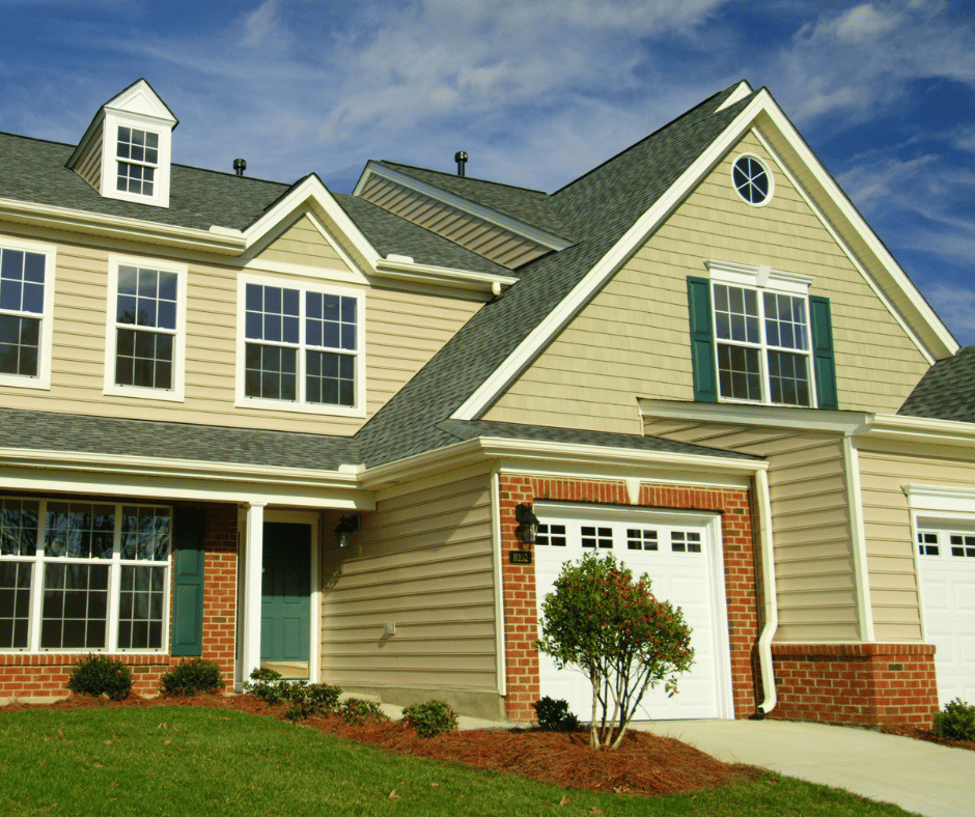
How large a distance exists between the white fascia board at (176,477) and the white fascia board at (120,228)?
369 centimetres

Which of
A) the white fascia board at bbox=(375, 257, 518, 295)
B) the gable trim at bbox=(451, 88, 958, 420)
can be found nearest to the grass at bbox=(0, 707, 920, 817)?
the gable trim at bbox=(451, 88, 958, 420)

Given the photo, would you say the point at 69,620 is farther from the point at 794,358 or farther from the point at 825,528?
the point at 794,358

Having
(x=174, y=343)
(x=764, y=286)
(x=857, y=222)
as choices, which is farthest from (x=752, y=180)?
(x=174, y=343)

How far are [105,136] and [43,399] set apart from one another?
4309 millimetres

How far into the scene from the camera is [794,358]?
1645 centimetres

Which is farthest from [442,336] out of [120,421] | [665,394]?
[120,421]

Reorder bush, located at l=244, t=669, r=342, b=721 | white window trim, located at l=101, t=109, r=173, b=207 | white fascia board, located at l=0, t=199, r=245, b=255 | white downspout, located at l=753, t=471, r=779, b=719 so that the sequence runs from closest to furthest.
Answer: bush, located at l=244, t=669, r=342, b=721, white downspout, located at l=753, t=471, r=779, b=719, white fascia board, located at l=0, t=199, r=245, b=255, white window trim, located at l=101, t=109, r=173, b=207

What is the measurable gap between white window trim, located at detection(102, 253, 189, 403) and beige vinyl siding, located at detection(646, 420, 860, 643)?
7.60m

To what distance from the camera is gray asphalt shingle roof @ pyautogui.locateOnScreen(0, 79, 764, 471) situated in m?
13.2

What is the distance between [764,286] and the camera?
16.4 metres

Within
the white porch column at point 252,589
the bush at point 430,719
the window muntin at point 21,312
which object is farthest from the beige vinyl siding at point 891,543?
the window muntin at point 21,312

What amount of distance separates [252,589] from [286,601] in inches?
79.4

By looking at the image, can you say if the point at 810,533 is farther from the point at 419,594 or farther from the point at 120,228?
the point at 120,228

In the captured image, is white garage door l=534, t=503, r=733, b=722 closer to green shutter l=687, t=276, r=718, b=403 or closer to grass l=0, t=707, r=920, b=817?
green shutter l=687, t=276, r=718, b=403
